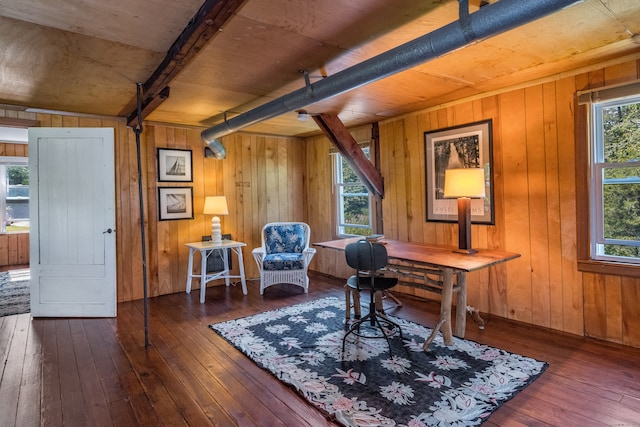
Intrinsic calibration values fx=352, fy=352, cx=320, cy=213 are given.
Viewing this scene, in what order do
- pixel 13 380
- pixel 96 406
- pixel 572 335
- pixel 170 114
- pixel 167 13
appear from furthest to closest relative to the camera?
pixel 170 114, pixel 572 335, pixel 13 380, pixel 96 406, pixel 167 13

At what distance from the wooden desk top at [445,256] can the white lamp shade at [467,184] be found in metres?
0.53

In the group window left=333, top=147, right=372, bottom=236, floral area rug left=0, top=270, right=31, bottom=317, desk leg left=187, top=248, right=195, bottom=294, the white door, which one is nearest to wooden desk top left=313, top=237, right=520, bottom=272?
window left=333, top=147, right=372, bottom=236

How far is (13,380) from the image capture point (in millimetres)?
2447

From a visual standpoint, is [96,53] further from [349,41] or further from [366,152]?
[366,152]

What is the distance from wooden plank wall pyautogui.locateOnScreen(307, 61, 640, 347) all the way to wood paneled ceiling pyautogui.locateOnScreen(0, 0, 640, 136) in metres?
0.17

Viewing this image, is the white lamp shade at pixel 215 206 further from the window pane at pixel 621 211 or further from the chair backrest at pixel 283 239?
the window pane at pixel 621 211

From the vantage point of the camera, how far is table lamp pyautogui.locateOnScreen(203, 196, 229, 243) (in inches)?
185

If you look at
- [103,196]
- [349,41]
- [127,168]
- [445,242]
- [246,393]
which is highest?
[349,41]

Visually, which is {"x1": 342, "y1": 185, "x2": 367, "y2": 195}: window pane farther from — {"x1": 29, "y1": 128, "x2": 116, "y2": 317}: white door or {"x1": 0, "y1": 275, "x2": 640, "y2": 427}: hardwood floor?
{"x1": 29, "y1": 128, "x2": 116, "y2": 317}: white door

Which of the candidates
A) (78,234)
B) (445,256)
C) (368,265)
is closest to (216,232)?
(78,234)

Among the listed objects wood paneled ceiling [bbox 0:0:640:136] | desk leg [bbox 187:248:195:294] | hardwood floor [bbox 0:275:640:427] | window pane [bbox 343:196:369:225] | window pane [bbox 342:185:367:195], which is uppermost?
wood paneled ceiling [bbox 0:0:640:136]

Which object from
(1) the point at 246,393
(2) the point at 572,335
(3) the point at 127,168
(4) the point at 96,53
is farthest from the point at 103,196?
(2) the point at 572,335

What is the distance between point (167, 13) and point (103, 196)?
2.56 m

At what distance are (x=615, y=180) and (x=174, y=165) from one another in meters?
4.77
